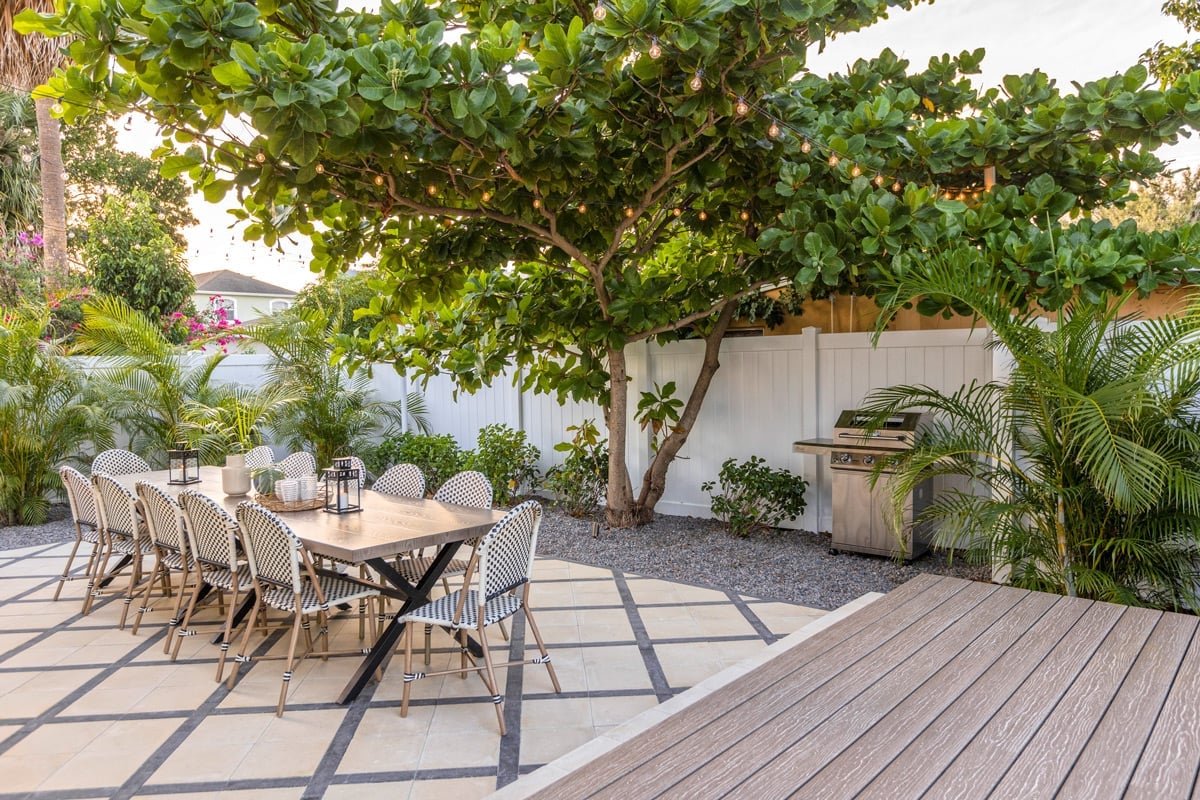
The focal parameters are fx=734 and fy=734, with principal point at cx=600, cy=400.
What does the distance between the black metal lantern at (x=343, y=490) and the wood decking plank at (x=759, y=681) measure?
251 cm

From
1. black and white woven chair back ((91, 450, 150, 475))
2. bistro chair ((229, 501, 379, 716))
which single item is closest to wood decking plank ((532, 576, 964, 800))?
bistro chair ((229, 501, 379, 716))

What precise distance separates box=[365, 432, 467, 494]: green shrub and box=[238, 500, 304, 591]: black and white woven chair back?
13.6ft

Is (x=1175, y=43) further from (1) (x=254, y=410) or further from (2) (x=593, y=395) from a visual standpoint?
(1) (x=254, y=410)

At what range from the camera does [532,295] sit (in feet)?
19.4

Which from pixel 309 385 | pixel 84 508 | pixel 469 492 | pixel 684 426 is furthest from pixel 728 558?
pixel 309 385

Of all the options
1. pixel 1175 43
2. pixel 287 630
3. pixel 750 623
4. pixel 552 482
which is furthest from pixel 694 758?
pixel 1175 43

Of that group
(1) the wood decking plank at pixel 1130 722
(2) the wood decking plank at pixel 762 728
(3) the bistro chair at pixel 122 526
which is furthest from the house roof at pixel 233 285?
(1) the wood decking plank at pixel 1130 722

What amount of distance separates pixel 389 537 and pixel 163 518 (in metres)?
1.63

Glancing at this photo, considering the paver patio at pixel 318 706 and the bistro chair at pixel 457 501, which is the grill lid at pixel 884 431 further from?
the bistro chair at pixel 457 501

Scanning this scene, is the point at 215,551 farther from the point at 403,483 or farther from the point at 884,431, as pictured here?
the point at 884,431

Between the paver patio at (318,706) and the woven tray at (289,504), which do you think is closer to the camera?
the paver patio at (318,706)

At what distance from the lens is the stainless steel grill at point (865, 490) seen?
5.02m

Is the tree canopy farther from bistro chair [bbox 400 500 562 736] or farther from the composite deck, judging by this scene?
the composite deck

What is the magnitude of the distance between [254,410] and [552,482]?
2.89 m
